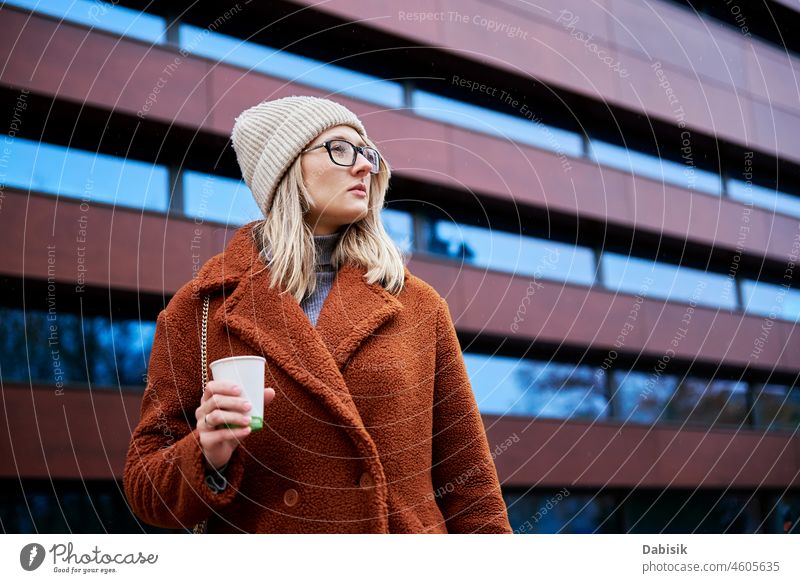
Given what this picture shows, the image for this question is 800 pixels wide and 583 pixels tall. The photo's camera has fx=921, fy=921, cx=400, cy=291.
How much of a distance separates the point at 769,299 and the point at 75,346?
86.1 inches

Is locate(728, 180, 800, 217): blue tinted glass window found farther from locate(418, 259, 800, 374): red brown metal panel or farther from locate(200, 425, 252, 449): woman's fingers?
locate(200, 425, 252, 449): woman's fingers

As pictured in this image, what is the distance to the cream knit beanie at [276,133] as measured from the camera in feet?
3.68

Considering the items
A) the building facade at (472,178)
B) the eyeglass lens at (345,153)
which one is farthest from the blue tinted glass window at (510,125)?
the eyeglass lens at (345,153)

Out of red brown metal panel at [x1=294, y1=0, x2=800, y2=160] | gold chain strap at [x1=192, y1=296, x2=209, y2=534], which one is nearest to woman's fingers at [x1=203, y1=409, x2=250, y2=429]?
gold chain strap at [x1=192, y1=296, x2=209, y2=534]

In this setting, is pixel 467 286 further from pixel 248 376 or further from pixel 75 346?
pixel 248 376

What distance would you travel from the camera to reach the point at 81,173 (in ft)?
6.70

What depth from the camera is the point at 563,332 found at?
5035 mm

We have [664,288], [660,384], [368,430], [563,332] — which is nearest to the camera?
[368,430]

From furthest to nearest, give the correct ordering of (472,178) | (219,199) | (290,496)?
(472,178) → (219,199) → (290,496)

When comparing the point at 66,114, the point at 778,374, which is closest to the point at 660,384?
the point at 778,374

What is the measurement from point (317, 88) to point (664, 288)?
110 centimetres

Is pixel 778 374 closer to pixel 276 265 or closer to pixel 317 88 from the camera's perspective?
pixel 317 88

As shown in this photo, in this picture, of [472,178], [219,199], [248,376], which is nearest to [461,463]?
[248,376]

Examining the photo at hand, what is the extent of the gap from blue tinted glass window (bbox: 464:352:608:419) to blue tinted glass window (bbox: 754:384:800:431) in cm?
59
